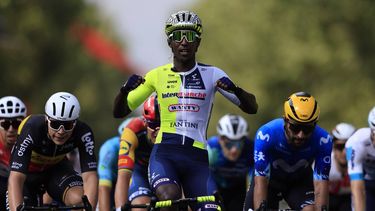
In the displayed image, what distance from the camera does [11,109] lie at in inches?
590

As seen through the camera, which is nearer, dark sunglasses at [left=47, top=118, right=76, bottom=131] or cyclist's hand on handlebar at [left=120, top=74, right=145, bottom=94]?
cyclist's hand on handlebar at [left=120, top=74, right=145, bottom=94]

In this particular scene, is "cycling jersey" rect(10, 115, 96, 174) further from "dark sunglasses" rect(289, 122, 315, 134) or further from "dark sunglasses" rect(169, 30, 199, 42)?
"dark sunglasses" rect(289, 122, 315, 134)

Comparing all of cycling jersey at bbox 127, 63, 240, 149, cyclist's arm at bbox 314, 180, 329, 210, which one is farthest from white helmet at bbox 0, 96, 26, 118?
cyclist's arm at bbox 314, 180, 329, 210

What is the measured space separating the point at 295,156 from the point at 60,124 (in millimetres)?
2947

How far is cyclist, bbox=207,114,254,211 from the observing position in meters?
16.8

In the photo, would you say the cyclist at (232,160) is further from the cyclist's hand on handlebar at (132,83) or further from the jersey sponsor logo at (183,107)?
the cyclist's hand on handlebar at (132,83)

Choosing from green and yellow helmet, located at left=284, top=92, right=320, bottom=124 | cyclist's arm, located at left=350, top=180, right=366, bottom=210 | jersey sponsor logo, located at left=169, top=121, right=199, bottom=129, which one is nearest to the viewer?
jersey sponsor logo, located at left=169, top=121, right=199, bottom=129

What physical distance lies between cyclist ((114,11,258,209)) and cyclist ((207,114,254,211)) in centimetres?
506

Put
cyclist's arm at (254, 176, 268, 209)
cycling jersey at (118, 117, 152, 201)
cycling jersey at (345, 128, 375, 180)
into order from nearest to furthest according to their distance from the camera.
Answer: cyclist's arm at (254, 176, 268, 209) < cycling jersey at (345, 128, 375, 180) < cycling jersey at (118, 117, 152, 201)

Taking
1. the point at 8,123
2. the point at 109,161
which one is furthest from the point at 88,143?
the point at 109,161

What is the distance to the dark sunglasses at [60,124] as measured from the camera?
489 inches

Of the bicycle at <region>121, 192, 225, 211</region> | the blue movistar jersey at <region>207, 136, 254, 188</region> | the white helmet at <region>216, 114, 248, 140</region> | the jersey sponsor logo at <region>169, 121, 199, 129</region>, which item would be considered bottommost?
the bicycle at <region>121, 192, 225, 211</region>

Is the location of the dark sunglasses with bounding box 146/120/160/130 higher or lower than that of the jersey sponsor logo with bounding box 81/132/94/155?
higher

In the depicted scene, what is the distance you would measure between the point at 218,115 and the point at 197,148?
32367 millimetres
